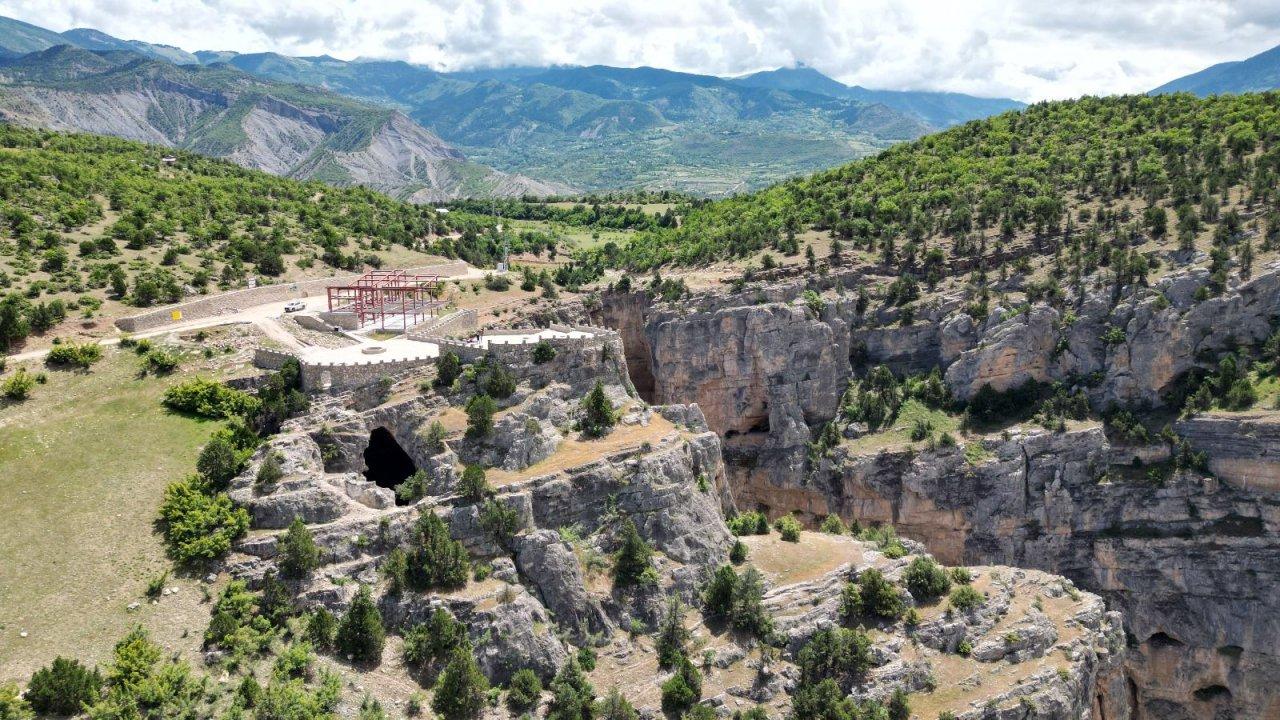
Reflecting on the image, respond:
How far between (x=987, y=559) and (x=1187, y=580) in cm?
1285

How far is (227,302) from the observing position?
66688 millimetres

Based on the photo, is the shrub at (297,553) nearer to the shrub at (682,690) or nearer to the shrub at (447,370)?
the shrub at (447,370)

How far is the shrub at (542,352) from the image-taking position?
5741 centimetres

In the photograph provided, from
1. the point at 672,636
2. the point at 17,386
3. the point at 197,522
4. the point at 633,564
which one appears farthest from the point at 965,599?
the point at 17,386

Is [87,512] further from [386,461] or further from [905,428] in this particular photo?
[905,428]

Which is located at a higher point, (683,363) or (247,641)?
(683,363)

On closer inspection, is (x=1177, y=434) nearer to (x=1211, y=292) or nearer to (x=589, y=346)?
(x=1211, y=292)

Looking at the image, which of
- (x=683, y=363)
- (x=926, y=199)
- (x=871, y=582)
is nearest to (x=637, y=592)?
(x=871, y=582)

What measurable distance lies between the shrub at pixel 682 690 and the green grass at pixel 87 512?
841 inches

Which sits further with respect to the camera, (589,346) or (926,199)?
(926,199)

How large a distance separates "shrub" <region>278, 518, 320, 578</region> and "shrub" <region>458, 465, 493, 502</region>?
26.0 feet

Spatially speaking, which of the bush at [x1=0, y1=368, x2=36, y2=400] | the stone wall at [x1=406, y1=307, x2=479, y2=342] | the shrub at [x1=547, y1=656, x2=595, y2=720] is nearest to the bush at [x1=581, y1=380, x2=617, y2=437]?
the stone wall at [x1=406, y1=307, x2=479, y2=342]

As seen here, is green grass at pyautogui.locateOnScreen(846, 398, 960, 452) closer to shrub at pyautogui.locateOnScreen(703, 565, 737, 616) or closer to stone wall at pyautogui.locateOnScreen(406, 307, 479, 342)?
shrub at pyautogui.locateOnScreen(703, 565, 737, 616)

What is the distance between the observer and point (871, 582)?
48.5 metres
